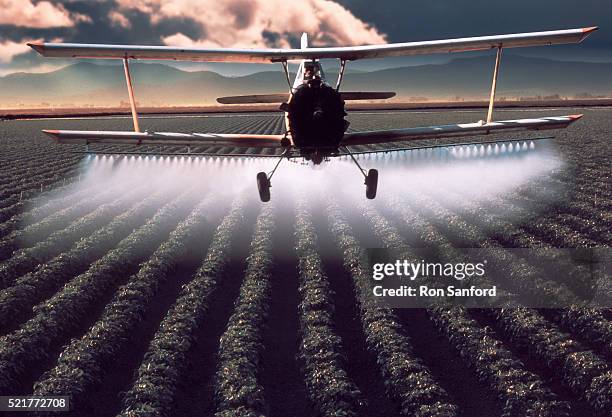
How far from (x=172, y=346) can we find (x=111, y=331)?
1.64m

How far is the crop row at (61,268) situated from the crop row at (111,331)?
2.04 metres

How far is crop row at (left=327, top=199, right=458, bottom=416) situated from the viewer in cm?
858

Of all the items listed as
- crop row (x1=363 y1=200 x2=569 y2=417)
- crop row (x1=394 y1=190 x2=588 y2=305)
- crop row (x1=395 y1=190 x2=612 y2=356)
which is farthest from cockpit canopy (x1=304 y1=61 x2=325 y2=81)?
crop row (x1=394 y1=190 x2=588 y2=305)

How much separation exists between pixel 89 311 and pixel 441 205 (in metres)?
16.5

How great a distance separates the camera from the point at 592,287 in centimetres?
1288

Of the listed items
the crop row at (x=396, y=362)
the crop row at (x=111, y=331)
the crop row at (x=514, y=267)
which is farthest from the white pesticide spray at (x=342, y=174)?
the crop row at (x=396, y=362)

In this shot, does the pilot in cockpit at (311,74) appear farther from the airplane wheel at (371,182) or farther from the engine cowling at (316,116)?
the airplane wheel at (371,182)

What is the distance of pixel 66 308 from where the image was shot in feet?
→ 40.1

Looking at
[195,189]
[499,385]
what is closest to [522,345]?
[499,385]

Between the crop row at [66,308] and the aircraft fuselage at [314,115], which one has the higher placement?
the aircraft fuselage at [314,115]

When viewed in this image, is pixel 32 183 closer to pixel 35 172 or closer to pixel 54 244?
pixel 35 172

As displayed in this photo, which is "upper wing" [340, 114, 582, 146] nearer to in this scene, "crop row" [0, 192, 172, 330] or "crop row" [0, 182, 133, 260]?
"crop row" [0, 192, 172, 330]

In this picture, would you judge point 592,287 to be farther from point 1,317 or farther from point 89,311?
point 1,317

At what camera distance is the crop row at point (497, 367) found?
841 cm
